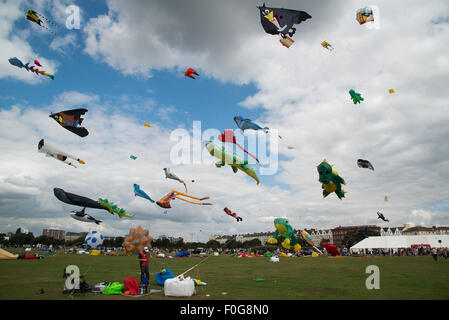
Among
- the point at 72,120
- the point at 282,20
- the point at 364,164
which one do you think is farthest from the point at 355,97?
the point at 72,120

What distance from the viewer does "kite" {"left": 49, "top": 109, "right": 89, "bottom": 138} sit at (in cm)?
1522

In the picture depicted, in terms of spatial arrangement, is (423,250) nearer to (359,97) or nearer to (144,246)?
(359,97)

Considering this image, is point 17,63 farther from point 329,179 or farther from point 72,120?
point 329,179

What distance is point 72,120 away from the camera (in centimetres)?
1542

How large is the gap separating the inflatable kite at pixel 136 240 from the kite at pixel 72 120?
7.43 m

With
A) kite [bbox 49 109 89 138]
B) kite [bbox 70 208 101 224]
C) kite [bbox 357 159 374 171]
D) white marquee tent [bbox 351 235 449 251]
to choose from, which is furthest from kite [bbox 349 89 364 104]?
white marquee tent [bbox 351 235 449 251]

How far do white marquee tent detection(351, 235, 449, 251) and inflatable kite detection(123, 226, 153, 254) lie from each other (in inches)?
1846

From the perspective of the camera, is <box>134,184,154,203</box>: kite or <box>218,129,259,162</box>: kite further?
<box>134,184,154,203</box>: kite

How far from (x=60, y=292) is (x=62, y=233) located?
179709mm

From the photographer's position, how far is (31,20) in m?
13.3

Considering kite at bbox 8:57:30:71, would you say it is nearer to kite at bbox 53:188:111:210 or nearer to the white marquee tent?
kite at bbox 53:188:111:210

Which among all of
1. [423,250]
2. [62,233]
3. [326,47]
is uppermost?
[326,47]
